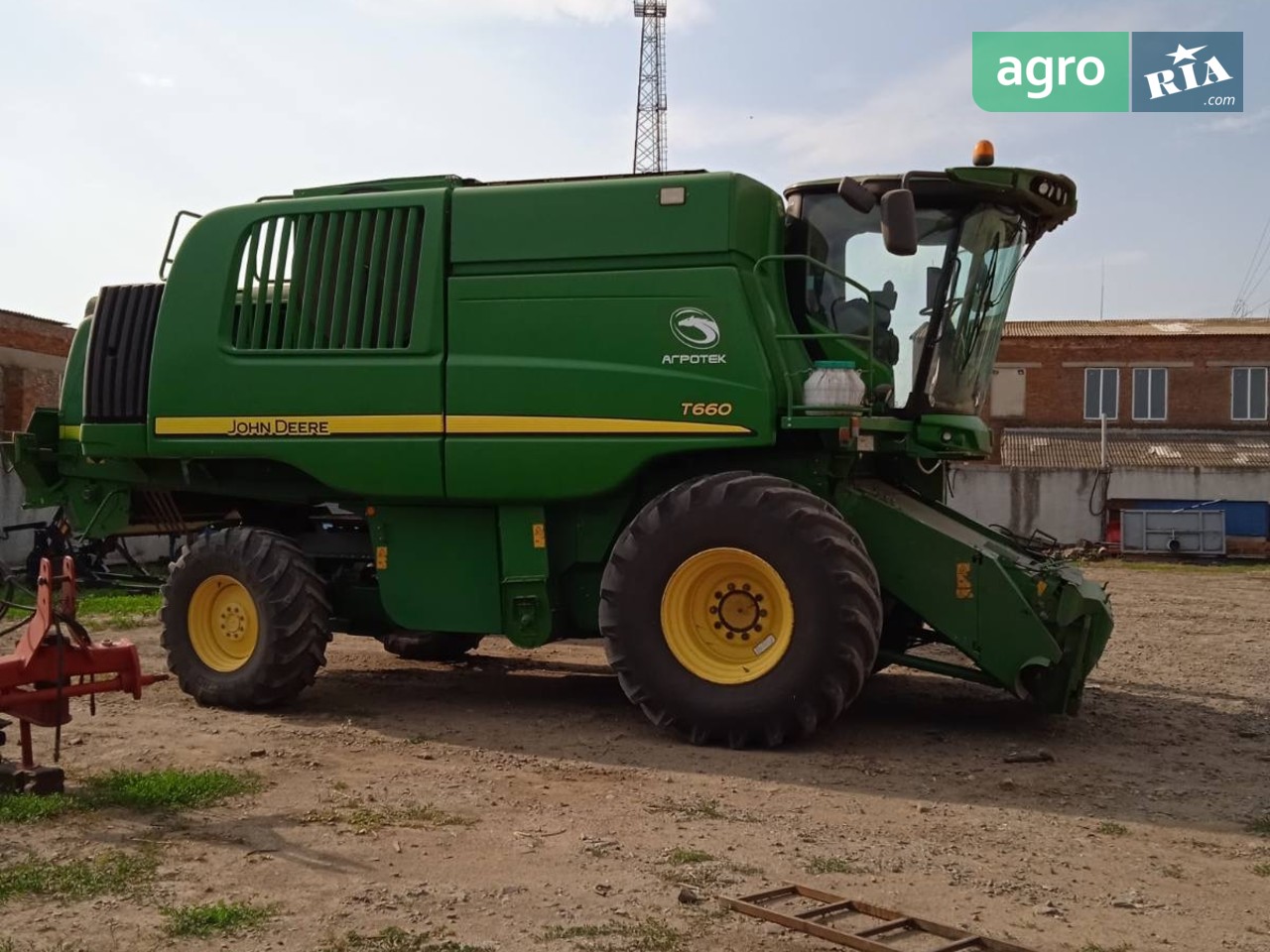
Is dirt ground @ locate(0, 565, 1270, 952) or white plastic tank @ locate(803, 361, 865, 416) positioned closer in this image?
dirt ground @ locate(0, 565, 1270, 952)

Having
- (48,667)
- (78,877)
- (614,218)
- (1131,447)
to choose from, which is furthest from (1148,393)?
(78,877)

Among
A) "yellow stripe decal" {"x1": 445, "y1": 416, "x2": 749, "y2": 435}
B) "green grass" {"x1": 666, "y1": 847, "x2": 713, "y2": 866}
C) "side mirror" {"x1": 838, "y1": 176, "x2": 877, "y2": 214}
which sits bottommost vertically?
"green grass" {"x1": 666, "y1": 847, "x2": 713, "y2": 866}

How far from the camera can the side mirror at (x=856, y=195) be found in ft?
26.2

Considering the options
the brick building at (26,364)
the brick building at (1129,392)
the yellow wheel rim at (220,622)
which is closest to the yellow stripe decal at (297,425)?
the yellow wheel rim at (220,622)

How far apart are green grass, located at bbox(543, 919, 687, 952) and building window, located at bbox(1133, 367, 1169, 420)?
4220cm

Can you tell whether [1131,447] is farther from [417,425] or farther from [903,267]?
[417,425]

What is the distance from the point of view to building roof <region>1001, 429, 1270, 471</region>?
126 feet

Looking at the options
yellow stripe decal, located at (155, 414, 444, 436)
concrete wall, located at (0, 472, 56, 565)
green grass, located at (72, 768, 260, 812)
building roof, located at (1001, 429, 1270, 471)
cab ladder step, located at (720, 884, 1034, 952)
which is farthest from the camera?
building roof, located at (1001, 429, 1270, 471)

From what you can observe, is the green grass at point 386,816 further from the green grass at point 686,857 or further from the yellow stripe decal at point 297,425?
the yellow stripe decal at point 297,425

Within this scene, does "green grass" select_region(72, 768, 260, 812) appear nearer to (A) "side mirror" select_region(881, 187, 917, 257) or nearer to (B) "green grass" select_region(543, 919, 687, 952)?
(B) "green grass" select_region(543, 919, 687, 952)

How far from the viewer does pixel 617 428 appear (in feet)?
25.5

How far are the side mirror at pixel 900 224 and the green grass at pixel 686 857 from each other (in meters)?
3.74

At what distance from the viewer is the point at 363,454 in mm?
8344

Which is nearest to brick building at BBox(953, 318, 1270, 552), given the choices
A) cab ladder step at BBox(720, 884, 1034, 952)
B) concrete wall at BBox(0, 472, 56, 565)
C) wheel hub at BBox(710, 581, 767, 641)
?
concrete wall at BBox(0, 472, 56, 565)
